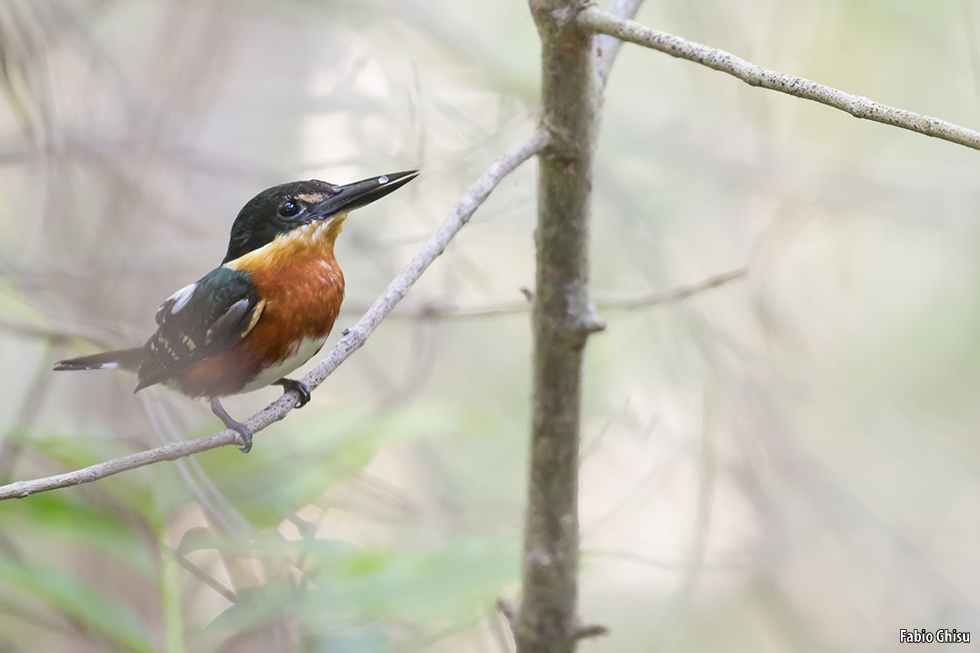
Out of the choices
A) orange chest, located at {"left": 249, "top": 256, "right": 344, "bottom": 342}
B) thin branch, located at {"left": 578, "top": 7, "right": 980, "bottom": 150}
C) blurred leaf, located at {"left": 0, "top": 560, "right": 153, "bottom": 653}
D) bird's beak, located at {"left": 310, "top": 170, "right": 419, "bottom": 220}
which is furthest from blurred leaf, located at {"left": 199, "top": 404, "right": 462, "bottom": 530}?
thin branch, located at {"left": 578, "top": 7, "right": 980, "bottom": 150}

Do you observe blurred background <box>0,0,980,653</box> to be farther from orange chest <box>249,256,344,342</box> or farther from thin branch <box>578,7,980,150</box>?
thin branch <box>578,7,980,150</box>

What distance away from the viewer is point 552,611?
1.40 m

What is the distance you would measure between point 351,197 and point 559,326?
386 mm

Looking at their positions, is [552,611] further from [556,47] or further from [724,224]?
[724,224]

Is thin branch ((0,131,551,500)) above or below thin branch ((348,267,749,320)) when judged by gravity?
below

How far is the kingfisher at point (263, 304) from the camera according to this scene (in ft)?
3.76

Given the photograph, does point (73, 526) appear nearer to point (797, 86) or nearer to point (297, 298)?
point (297, 298)

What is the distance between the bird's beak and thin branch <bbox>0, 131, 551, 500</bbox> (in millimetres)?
178

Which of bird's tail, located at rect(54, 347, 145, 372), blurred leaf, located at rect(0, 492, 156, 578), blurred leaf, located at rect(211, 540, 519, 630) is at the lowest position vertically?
blurred leaf, located at rect(211, 540, 519, 630)

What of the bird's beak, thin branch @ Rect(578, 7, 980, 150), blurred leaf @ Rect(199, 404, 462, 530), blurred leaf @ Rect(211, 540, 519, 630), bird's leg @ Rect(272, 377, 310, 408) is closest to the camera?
thin branch @ Rect(578, 7, 980, 150)

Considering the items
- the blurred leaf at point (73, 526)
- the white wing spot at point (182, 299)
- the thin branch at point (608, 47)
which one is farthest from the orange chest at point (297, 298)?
the blurred leaf at point (73, 526)

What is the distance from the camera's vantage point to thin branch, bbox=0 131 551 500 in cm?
71

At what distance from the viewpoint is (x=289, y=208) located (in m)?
1.21

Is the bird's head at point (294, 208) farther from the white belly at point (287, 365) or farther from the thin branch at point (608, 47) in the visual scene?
the thin branch at point (608, 47)
